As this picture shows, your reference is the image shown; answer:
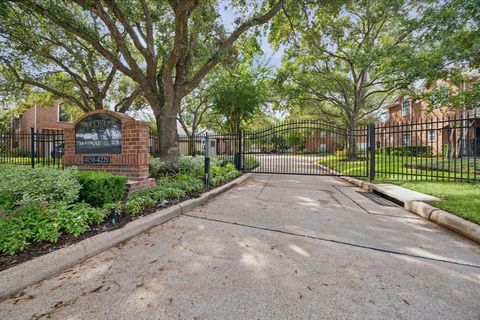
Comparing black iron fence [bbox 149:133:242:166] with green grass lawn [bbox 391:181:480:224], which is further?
black iron fence [bbox 149:133:242:166]

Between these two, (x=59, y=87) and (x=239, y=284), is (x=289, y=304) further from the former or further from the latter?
(x=59, y=87)

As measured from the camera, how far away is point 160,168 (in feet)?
22.0

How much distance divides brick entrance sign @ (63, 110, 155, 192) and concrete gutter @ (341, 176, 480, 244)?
576 centimetres

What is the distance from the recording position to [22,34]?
830cm

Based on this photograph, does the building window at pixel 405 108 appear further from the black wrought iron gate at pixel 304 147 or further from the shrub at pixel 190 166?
the shrub at pixel 190 166

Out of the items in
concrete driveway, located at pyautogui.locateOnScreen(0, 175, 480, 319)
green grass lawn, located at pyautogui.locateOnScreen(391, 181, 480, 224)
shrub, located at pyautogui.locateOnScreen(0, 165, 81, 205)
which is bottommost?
concrete driveway, located at pyautogui.locateOnScreen(0, 175, 480, 319)

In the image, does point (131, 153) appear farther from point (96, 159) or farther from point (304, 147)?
point (304, 147)

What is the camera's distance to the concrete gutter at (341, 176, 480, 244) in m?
3.14

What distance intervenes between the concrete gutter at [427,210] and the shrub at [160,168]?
19.9 ft

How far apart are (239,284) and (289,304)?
49cm

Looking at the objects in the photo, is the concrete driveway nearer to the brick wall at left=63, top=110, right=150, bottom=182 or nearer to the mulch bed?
the mulch bed

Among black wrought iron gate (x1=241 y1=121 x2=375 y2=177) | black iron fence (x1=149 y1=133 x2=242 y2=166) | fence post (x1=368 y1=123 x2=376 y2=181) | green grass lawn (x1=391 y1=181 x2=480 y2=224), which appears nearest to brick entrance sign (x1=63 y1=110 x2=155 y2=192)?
black iron fence (x1=149 y1=133 x2=242 y2=166)

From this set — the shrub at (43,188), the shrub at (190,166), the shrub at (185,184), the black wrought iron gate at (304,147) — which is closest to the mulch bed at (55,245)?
the shrub at (43,188)

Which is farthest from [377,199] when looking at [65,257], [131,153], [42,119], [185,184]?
[42,119]
